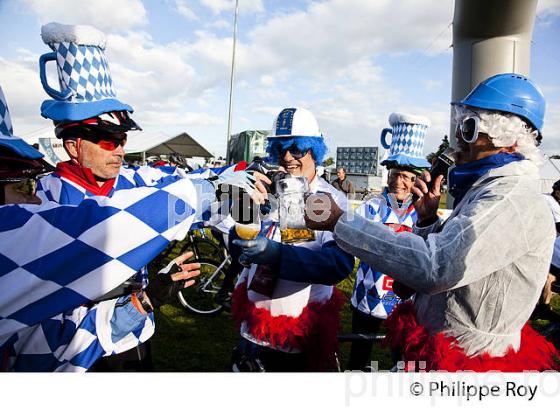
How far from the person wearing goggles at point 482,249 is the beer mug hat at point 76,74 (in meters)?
1.47

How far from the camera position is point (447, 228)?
1216mm

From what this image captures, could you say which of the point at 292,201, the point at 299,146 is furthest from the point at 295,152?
the point at 292,201

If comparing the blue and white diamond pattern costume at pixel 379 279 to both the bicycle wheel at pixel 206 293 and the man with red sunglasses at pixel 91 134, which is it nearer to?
the man with red sunglasses at pixel 91 134

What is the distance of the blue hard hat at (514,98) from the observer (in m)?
1.47

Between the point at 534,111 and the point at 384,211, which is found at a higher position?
the point at 534,111

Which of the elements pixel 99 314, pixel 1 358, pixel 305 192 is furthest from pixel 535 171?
pixel 1 358

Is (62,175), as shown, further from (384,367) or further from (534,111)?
(384,367)

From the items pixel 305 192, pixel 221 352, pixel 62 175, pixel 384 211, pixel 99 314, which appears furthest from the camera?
pixel 221 352

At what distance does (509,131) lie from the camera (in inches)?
58.4

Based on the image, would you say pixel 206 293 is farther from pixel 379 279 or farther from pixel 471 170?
pixel 471 170

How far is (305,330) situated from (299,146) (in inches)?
43.4

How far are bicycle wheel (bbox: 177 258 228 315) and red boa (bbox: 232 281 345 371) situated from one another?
3.38 meters

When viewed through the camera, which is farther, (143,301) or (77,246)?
(143,301)

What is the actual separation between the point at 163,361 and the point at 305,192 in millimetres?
3263
